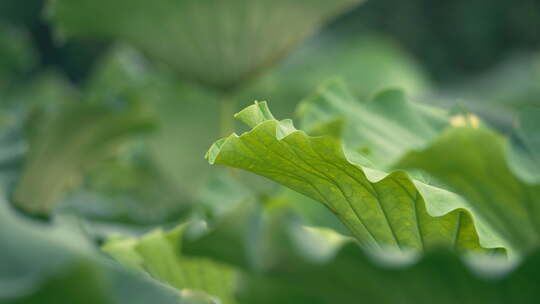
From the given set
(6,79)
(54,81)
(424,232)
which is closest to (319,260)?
(424,232)

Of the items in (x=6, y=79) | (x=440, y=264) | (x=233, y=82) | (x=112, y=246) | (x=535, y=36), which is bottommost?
(x=440, y=264)

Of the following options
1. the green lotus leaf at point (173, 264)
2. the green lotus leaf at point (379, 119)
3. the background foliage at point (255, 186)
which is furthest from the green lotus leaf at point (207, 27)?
the green lotus leaf at point (173, 264)

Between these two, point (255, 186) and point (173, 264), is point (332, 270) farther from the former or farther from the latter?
point (255, 186)

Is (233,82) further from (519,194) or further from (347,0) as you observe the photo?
(519,194)

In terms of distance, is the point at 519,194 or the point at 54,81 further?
the point at 54,81

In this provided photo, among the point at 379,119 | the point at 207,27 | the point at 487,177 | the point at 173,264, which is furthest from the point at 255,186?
the point at 487,177

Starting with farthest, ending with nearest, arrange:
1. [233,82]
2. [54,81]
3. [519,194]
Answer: [54,81] < [233,82] < [519,194]
